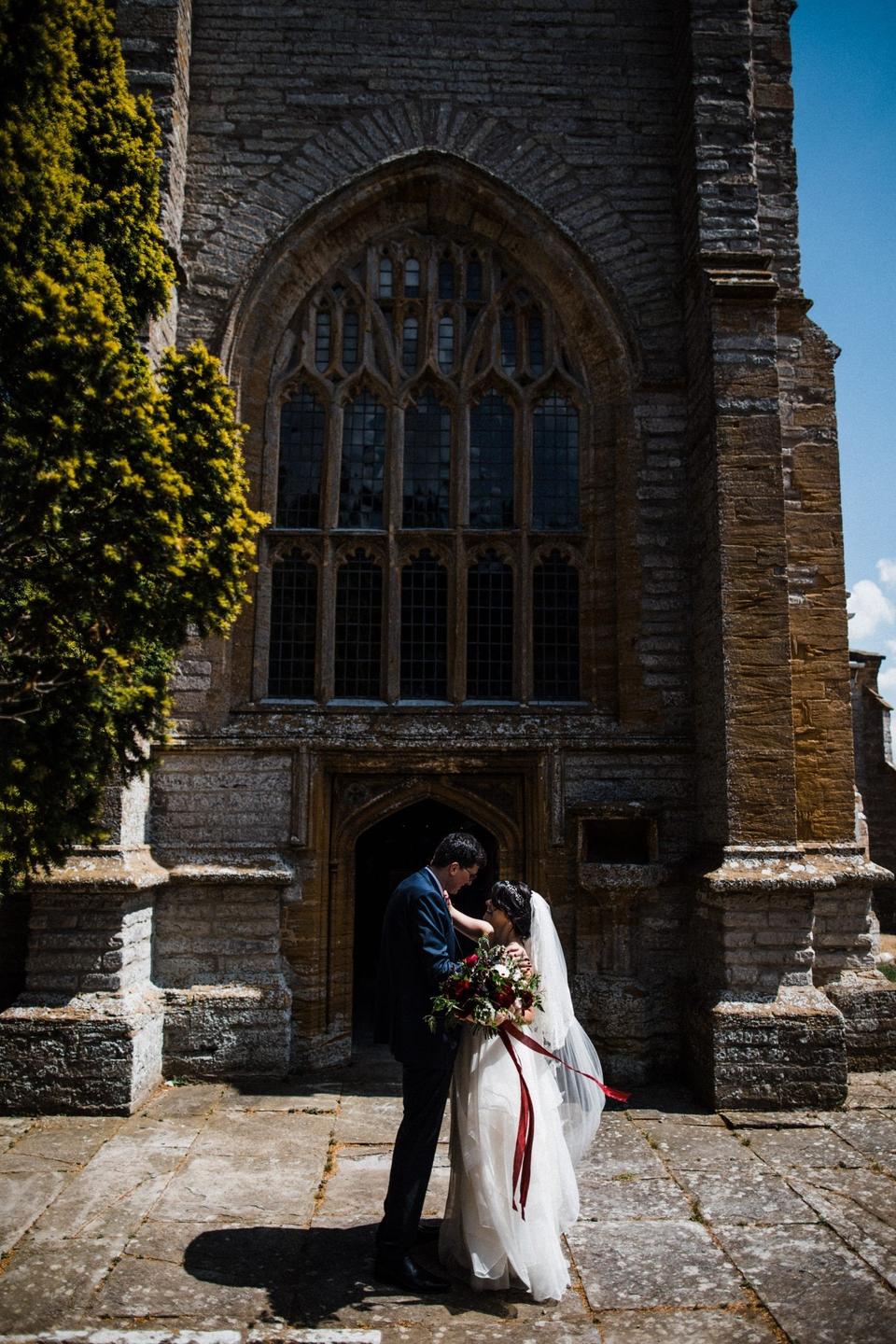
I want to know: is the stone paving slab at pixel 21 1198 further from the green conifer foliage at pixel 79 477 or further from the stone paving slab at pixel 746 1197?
the stone paving slab at pixel 746 1197

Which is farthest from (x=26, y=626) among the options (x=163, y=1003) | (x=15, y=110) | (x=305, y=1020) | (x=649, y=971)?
(x=649, y=971)

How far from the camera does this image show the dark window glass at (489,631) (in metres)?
8.73

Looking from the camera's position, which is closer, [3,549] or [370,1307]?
[370,1307]

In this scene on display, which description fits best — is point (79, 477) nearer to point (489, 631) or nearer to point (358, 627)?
point (358, 627)

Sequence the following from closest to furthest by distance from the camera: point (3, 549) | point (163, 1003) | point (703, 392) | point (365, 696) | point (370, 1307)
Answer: point (370, 1307)
point (3, 549)
point (163, 1003)
point (703, 392)
point (365, 696)

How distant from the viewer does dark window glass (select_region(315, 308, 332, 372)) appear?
909cm

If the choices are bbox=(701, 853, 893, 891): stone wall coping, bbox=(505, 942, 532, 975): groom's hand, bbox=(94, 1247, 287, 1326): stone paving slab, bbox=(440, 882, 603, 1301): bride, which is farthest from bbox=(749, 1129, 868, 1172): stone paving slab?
bbox=(94, 1247, 287, 1326): stone paving slab

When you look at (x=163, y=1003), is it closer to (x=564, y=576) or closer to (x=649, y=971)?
(x=649, y=971)

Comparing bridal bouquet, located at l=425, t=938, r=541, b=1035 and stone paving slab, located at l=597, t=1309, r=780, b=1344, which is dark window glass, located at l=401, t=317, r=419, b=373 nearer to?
bridal bouquet, located at l=425, t=938, r=541, b=1035

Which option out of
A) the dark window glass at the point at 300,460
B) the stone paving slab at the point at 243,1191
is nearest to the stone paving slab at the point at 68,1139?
the stone paving slab at the point at 243,1191

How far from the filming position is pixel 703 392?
8117 millimetres

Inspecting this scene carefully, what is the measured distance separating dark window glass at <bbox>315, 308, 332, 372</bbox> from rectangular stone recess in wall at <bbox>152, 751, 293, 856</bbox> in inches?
144

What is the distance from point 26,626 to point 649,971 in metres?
5.31

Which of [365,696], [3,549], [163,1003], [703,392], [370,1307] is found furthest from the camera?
[365,696]
